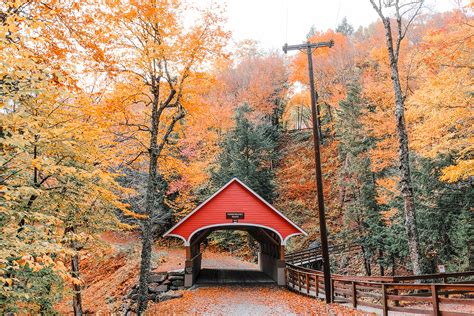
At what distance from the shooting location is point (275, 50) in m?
54.8

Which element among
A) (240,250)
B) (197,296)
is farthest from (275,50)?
(197,296)

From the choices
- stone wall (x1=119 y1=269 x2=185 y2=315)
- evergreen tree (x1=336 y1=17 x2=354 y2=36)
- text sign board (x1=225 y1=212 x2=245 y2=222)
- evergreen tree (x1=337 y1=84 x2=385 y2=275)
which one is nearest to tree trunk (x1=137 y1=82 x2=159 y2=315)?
stone wall (x1=119 y1=269 x2=185 y2=315)

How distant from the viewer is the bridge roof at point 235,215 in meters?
16.7

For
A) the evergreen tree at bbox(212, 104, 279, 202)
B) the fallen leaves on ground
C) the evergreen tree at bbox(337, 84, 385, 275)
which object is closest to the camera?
the fallen leaves on ground

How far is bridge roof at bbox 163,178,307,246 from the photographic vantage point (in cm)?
1666

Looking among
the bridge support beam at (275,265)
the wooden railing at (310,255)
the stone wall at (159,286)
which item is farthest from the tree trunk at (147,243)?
the wooden railing at (310,255)

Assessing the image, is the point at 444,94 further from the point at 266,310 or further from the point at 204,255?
the point at 204,255

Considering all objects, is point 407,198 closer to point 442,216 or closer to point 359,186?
point 442,216

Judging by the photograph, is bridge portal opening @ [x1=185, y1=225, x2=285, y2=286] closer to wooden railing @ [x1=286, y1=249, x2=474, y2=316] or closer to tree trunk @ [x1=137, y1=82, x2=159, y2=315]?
wooden railing @ [x1=286, y1=249, x2=474, y2=316]

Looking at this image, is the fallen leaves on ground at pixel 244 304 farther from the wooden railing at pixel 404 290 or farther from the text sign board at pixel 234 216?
the text sign board at pixel 234 216

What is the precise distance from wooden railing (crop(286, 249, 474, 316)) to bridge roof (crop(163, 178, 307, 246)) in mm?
2293

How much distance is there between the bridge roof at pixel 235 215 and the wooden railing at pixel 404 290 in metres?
2.29

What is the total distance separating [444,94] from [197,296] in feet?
41.3

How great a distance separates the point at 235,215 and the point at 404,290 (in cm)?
839
